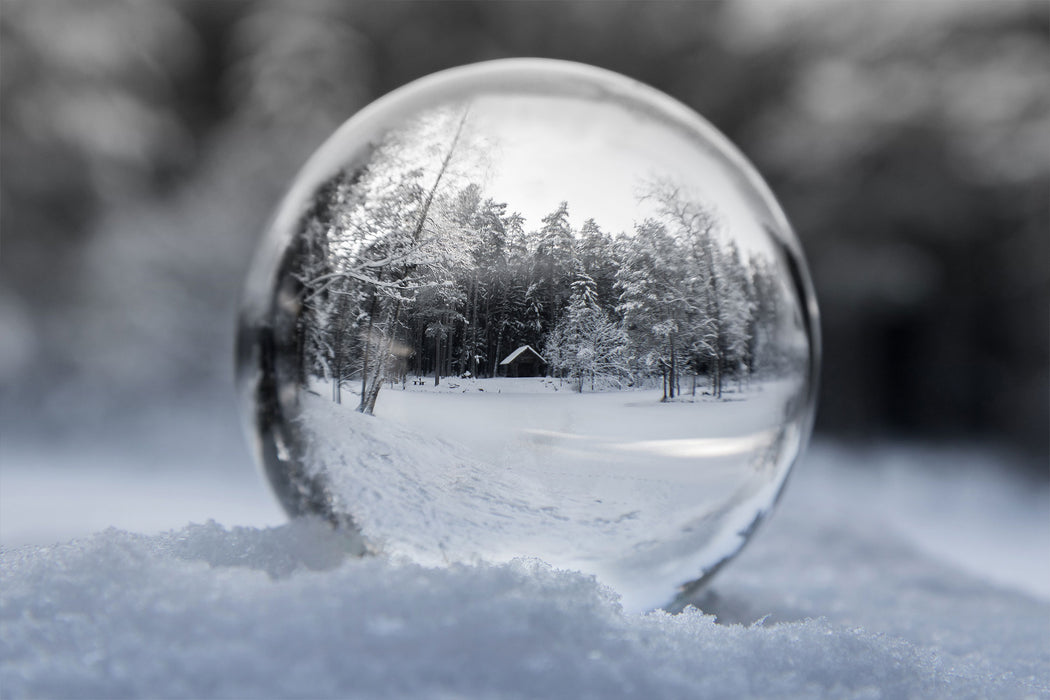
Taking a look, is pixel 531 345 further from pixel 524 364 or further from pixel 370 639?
pixel 370 639

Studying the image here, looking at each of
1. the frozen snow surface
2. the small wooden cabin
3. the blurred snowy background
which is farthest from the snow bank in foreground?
the blurred snowy background

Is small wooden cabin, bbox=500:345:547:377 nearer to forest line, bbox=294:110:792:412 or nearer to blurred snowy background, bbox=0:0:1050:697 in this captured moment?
forest line, bbox=294:110:792:412

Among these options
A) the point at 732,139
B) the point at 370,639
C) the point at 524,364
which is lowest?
the point at 370,639

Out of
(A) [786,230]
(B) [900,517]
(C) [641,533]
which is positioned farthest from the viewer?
(B) [900,517]

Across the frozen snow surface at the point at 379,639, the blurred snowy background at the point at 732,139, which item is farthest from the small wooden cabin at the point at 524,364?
the blurred snowy background at the point at 732,139

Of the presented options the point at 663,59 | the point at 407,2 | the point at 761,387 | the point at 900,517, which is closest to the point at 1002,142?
the point at 663,59

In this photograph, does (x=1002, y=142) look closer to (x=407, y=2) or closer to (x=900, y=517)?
(x=900, y=517)

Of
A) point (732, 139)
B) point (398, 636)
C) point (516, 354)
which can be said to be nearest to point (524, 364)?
point (516, 354)
